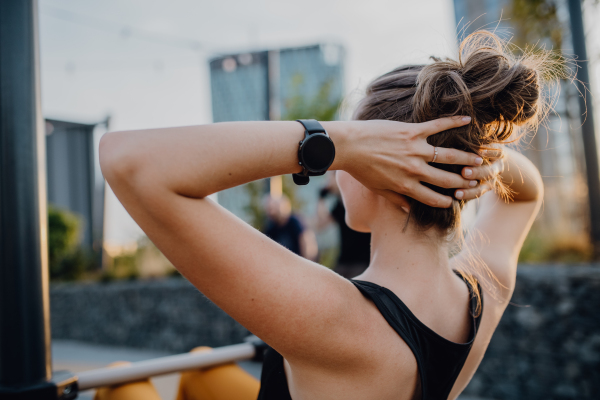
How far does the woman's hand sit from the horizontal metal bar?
0.93 meters

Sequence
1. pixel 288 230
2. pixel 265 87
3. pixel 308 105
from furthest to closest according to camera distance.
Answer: pixel 308 105 → pixel 265 87 → pixel 288 230

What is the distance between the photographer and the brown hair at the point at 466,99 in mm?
1028

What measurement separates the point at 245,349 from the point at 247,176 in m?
1.02

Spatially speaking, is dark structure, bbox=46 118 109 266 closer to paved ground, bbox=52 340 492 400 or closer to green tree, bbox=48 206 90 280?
green tree, bbox=48 206 90 280

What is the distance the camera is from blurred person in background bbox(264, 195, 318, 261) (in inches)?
207

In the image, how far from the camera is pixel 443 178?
98 cm

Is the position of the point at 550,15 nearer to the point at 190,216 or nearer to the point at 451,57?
the point at 451,57

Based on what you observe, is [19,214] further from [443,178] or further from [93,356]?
[93,356]

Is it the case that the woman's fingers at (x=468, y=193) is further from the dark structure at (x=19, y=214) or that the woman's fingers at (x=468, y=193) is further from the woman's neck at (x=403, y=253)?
the dark structure at (x=19, y=214)

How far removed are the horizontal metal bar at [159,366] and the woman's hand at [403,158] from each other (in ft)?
3.04

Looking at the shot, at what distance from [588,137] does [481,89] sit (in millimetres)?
4300

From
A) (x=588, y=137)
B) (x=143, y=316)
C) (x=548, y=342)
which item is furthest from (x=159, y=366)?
(x=143, y=316)

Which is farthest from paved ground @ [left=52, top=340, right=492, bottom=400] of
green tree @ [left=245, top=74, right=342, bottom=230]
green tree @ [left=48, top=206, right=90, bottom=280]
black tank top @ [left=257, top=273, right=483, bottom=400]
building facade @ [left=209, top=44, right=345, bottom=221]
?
green tree @ [left=245, top=74, right=342, bottom=230]

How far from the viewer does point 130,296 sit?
674 centimetres
